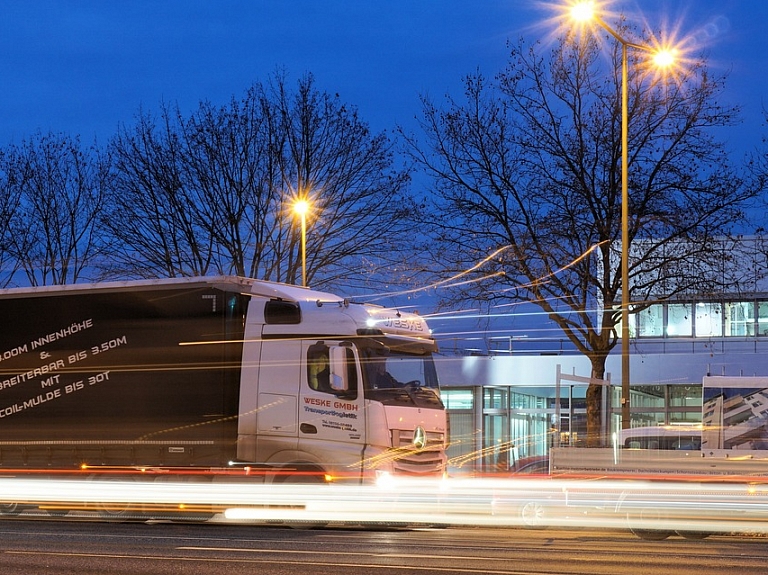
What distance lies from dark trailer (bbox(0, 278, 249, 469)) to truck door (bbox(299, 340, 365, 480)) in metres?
1.11

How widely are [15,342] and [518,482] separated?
28.2 ft

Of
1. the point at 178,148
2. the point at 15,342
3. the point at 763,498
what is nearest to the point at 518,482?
the point at 763,498

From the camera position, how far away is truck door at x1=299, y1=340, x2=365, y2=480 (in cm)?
1798

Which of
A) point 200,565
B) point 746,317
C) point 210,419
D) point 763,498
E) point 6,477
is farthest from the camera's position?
point 746,317

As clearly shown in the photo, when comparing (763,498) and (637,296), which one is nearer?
(763,498)

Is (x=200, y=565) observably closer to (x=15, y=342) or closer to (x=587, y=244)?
(x=15, y=342)

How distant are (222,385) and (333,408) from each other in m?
Result: 1.78

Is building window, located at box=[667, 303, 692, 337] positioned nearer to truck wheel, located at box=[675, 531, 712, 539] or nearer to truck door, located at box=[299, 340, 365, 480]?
truck wheel, located at box=[675, 531, 712, 539]

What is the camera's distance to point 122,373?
1897 cm

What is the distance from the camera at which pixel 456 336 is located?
31156mm

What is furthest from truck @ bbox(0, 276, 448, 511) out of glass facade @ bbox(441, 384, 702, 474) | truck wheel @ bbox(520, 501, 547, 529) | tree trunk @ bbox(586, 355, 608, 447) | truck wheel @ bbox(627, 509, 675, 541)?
glass facade @ bbox(441, 384, 702, 474)

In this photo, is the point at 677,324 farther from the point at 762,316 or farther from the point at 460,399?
the point at 460,399

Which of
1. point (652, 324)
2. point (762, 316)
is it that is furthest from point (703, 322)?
point (762, 316)

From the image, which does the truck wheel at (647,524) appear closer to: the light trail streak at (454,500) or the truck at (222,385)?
the light trail streak at (454,500)
